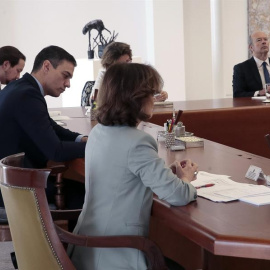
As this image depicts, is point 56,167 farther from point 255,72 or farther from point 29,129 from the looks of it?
point 255,72

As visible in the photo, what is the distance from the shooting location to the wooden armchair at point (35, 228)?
2029 millimetres

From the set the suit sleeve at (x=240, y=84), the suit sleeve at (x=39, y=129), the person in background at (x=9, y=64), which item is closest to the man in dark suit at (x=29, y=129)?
the suit sleeve at (x=39, y=129)

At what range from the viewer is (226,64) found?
10.5 m

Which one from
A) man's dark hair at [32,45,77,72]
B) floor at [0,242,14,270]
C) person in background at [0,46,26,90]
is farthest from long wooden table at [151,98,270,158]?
man's dark hair at [32,45,77,72]

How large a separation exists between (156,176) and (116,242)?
27 centimetres

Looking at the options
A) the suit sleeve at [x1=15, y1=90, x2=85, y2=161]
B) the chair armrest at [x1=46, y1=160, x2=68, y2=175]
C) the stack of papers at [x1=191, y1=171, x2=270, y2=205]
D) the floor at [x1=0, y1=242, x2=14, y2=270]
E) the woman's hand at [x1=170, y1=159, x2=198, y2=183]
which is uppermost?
the suit sleeve at [x1=15, y1=90, x2=85, y2=161]

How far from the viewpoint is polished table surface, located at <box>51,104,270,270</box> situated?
185cm

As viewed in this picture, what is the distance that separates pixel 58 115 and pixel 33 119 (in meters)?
2.21

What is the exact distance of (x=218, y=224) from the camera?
78.5 inches

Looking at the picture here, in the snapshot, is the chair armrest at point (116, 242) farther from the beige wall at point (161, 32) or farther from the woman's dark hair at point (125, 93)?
the beige wall at point (161, 32)

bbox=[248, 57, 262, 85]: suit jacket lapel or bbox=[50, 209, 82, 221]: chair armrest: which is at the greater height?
bbox=[248, 57, 262, 85]: suit jacket lapel

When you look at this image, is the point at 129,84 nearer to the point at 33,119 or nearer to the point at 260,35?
the point at 33,119

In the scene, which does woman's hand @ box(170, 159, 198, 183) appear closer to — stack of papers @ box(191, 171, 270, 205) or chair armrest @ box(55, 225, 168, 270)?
stack of papers @ box(191, 171, 270, 205)

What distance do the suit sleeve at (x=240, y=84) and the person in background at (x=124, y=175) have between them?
4341 millimetres
